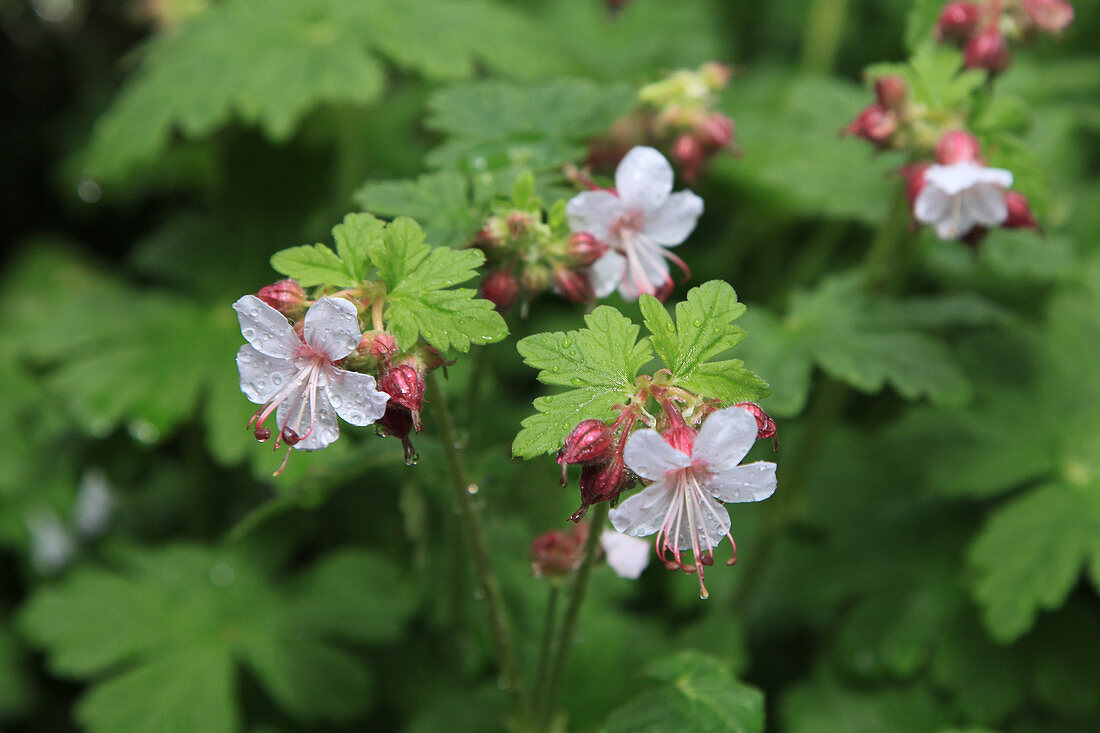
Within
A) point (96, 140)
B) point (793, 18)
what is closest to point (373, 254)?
point (96, 140)

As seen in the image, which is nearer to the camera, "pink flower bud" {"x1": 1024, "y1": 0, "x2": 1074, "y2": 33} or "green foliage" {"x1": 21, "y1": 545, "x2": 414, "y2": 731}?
"pink flower bud" {"x1": 1024, "y1": 0, "x2": 1074, "y2": 33}

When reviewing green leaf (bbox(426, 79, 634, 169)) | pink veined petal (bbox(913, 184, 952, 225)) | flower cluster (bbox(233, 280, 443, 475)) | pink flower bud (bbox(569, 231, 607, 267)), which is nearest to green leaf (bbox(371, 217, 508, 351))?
flower cluster (bbox(233, 280, 443, 475))

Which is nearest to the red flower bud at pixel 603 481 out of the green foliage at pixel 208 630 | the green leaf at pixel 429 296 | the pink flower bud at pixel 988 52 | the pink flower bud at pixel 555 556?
the green leaf at pixel 429 296

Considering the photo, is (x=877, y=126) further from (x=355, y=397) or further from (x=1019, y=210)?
(x=355, y=397)

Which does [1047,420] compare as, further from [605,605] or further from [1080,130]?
[1080,130]

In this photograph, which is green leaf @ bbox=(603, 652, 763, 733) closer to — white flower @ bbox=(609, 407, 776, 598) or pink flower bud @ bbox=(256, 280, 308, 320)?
white flower @ bbox=(609, 407, 776, 598)

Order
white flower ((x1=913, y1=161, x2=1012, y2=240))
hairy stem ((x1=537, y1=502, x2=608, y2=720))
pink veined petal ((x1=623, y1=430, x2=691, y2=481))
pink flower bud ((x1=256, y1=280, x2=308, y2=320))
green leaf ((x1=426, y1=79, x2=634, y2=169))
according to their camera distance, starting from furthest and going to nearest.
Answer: green leaf ((x1=426, y1=79, x2=634, y2=169)), white flower ((x1=913, y1=161, x2=1012, y2=240)), hairy stem ((x1=537, y1=502, x2=608, y2=720)), pink flower bud ((x1=256, y1=280, x2=308, y2=320)), pink veined petal ((x1=623, y1=430, x2=691, y2=481))

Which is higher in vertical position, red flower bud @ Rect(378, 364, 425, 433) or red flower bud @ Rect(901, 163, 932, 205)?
red flower bud @ Rect(378, 364, 425, 433)
